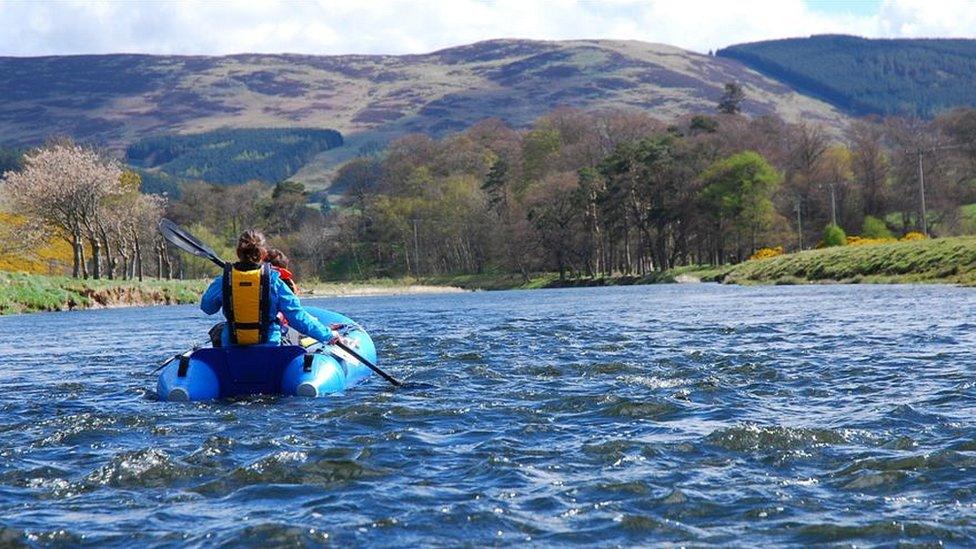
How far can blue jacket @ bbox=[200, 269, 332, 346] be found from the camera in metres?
12.6

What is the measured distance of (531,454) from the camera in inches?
335

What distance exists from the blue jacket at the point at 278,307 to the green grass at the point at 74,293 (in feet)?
109

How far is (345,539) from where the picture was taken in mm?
6250

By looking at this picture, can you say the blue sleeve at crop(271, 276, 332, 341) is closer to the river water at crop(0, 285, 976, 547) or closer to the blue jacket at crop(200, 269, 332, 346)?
the blue jacket at crop(200, 269, 332, 346)

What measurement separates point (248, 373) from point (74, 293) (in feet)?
126

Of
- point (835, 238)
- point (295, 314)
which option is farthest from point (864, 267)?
point (295, 314)

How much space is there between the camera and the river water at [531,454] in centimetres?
645

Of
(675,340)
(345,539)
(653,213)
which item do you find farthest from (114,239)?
(345,539)

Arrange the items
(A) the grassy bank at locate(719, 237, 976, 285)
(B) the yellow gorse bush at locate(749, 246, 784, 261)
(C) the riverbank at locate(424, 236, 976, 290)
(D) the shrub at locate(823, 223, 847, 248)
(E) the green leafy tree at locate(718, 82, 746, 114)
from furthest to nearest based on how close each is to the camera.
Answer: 1. (E) the green leafy tree at locate(718, 82, 746, 114)
2. (B) the yellow gorse bush at locate(749, 246, 784, 261)
3. (D) the shrub at locate(823, 223, 847, 248)
4. (C) the riverbank at locate(424, 236, 976, 290)
5. (A) the grassy bank at locate(719, 237, 976, 285)

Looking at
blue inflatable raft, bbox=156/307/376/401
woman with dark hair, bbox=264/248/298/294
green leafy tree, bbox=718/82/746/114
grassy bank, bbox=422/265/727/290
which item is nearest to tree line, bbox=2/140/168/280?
grassy bank, bbox=422/265/727/290

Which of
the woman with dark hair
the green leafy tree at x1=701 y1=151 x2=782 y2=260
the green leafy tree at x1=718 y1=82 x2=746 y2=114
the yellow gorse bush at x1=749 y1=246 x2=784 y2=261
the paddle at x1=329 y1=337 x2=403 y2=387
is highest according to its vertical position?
the green leafy tree at x1=718 y1=82 x2=746 y2=114

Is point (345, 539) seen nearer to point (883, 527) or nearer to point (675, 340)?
point (883, 527)

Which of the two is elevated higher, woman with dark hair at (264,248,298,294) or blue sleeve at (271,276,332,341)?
woman with dark hair at (264,248,298,294)

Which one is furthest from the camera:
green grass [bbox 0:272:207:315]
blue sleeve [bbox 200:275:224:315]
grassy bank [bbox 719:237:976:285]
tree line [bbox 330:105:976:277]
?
tree line [bbox 330:105:976:277]
